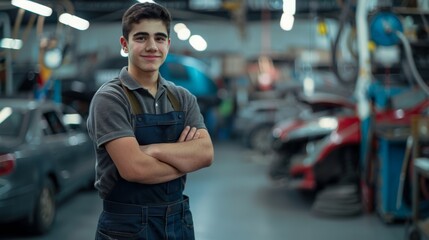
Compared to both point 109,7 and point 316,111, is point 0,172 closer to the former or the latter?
point 109,7

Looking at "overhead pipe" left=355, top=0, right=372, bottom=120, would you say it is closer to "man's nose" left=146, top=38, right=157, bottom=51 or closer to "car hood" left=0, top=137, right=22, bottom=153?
"car hood" left=0, top=137, right=22, bottom=153

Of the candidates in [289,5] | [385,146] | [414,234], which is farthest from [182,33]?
[414,234]

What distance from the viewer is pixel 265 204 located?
6086 mm

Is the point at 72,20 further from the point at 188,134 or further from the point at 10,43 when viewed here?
the point at 188,134

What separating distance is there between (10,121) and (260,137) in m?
6.67

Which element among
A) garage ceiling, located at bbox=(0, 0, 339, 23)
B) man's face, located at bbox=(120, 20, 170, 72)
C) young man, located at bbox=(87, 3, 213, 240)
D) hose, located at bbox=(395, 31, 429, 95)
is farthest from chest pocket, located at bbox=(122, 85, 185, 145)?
hose, located at bbox=(395, 31, 429, 95)

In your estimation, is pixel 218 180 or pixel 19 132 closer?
pixel 19 132

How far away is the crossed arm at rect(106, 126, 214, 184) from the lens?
6.37 ft

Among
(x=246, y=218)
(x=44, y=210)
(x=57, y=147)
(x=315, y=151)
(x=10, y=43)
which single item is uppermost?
(x=10, y=43)

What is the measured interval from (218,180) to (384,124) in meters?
2.84

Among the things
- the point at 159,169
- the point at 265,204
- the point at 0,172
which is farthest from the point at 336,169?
the point at 159,169

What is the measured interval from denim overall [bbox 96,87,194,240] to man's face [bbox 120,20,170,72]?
123mm

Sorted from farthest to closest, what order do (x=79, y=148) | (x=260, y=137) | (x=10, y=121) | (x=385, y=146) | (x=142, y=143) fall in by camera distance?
1. (x=260, y=137)
2. (x=79, y=148)
3. (x=385, y=146)
4. (x=10, y=121)
5. (x=142, y=143)

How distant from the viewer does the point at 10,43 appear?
18.3 feet
